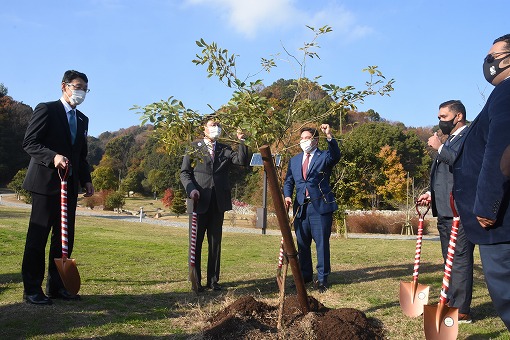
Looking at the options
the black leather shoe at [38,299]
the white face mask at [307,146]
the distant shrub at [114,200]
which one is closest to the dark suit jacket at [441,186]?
the white face mask at [307,146]

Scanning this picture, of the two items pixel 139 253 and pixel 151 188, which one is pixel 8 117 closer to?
pixel 151 188

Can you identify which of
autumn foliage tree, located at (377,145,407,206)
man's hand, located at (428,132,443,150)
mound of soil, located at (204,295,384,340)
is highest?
autumn foliage tree, located at (377,145,407,206)

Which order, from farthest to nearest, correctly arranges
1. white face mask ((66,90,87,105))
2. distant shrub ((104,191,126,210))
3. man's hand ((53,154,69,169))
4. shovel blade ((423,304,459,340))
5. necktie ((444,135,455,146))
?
distant shrub ((104,191,126,210)) → white face mask ((66,90,87,105)) → necktie ((444,135,455,146)) → man's hand ((53,154,69,169)) → shovel blade ((423,304,459,340))

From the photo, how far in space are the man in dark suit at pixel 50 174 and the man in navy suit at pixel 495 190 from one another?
3712 mm

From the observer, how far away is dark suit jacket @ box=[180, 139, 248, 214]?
20.6 ft

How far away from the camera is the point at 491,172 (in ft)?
9.30

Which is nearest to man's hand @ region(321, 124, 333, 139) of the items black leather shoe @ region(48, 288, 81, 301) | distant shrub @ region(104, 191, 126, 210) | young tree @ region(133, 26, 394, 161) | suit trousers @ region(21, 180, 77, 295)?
young tree @ region(133, 26, 394, 161)

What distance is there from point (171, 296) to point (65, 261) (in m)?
1.41

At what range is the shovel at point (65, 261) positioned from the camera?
489cm

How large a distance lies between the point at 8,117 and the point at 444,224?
6414 cm

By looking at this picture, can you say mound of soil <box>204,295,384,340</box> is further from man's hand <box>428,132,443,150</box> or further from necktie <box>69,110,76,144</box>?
necktie <box>69,110,76,144</box>

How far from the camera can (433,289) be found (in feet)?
21.7

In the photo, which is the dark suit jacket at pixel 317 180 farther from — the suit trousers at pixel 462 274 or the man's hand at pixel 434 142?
the suit trousers at pixel 462 274

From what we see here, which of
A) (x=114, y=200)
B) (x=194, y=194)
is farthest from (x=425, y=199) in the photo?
(x=114, y=200)
